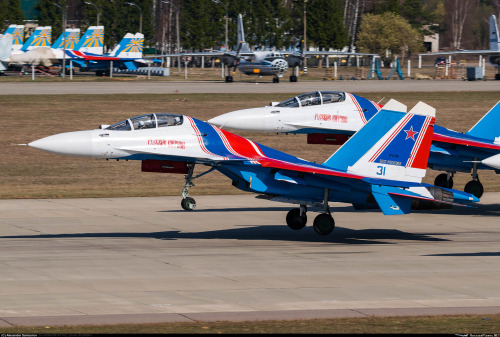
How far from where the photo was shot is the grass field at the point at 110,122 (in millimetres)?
33094

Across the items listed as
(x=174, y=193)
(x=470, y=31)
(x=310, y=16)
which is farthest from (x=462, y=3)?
(x=174, y=193)

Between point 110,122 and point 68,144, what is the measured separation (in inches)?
1240

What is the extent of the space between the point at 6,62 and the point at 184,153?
263ft

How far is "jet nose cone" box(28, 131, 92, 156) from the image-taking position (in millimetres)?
21016

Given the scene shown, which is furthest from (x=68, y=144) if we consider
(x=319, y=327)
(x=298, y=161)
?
(x=319, y=327)

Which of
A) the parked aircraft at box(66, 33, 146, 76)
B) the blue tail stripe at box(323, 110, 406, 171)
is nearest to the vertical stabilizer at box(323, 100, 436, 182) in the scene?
the blue tail stripe at box(323, 110, 406, 171)

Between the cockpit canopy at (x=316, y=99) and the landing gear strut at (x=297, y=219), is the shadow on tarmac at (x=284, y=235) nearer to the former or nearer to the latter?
the landing gear strut at (x=297, y=219)

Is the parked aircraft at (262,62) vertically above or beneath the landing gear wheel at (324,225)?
above

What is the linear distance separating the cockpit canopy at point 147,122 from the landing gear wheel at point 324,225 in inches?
177

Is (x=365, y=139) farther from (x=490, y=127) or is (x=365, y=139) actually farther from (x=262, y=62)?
(x=262, y=62)

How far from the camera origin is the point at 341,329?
13.2 meters

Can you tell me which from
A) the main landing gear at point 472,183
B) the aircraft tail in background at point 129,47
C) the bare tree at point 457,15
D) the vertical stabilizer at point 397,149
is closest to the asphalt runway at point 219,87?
the aircraft tail in background at point 129,47

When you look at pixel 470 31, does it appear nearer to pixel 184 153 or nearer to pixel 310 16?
pixel 310 16

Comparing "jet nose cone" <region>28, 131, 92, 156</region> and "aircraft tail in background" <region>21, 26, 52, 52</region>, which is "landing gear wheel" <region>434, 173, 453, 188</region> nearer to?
"jet nose cone" <region>28, 131, 92, 156</region>
